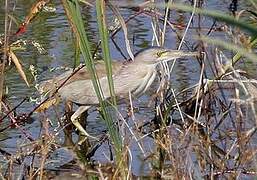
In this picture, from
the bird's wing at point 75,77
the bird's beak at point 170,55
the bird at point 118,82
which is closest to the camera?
the bird's beak at point 170,55

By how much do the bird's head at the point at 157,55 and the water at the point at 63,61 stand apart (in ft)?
0.90

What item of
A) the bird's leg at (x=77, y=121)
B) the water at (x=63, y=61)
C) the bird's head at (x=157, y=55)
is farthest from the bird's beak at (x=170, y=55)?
the bird's leg at (x=77, y=121)

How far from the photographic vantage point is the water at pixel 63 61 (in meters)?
4.71

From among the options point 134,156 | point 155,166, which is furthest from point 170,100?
point 155,166

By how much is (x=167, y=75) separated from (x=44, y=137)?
1.34 meters

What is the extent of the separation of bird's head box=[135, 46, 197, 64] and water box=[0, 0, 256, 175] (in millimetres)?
273

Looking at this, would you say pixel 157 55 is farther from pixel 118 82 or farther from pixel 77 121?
pixel 77 121

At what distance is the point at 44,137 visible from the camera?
11.3 ft

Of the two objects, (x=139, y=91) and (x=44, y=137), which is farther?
(x=139, y=91)

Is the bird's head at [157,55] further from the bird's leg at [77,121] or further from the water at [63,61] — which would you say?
the bird's leg at [77,121]

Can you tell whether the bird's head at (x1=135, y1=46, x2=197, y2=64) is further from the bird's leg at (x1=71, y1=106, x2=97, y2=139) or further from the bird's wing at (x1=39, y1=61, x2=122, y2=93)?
the bird's leg at (x1=71, y1=106, x2=97, y2=139)

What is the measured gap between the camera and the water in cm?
471

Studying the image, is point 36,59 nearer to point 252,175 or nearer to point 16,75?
point 16,75

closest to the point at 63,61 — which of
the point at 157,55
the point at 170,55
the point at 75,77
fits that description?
the point at 75,77
